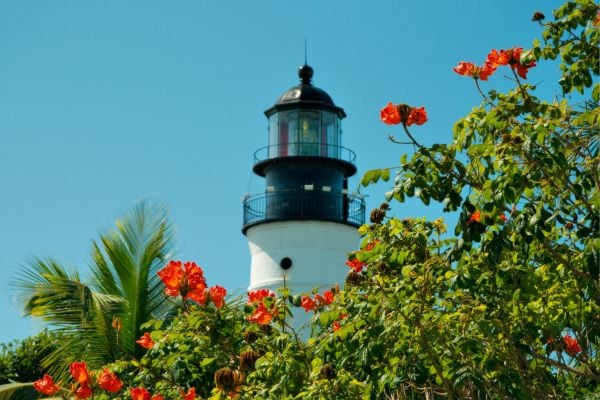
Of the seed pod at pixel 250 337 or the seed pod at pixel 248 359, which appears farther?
the seed pod at pixel 250 337

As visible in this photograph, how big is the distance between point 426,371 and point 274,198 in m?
16.8

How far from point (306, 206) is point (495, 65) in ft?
55.4

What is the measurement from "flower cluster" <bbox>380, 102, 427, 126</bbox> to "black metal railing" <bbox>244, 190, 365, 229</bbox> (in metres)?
17.1

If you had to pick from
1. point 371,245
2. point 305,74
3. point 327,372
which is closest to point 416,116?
point 371,245

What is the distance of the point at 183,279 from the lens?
605 cm

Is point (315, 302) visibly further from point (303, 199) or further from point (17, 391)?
point (303, 199)

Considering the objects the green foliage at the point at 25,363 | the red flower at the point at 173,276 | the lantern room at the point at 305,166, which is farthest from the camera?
the lantern room at the point at 305,166

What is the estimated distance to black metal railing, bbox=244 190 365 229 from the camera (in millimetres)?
22719

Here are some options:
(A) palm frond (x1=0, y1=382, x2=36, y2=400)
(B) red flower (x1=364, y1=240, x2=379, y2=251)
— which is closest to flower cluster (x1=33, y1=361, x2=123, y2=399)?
(B) red flower (x1=364, y1=240, x2=379, y2=251)

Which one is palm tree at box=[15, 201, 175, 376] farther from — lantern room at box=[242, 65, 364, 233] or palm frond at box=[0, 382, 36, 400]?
lantern room at box=[242, 65, 364, 233]

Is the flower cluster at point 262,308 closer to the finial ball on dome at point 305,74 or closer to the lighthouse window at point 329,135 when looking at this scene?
the lighthouse window at point 329,135

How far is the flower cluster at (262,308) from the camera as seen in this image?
664 cm

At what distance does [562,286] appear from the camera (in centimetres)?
660

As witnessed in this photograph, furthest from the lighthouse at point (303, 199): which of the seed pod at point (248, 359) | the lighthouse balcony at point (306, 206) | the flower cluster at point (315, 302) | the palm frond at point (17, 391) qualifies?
the seed pod at point (248, 359)
